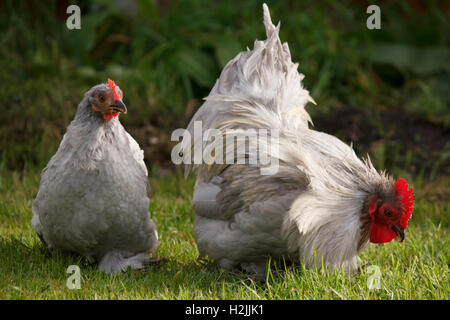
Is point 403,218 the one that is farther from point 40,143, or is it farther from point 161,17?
point 161,17

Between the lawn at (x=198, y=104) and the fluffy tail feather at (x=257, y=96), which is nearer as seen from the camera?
the lawn at (x=198, y=104)

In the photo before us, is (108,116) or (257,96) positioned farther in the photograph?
(257,96)

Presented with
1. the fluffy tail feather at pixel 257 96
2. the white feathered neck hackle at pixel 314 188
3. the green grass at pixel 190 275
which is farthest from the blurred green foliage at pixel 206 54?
the white feathered neck hackle at pixel 314 188

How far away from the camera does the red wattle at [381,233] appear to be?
4.17 meters

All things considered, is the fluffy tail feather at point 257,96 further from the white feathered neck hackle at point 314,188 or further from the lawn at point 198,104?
the lawn at point 198,104

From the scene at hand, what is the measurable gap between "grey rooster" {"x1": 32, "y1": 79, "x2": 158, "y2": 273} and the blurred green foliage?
359 cm

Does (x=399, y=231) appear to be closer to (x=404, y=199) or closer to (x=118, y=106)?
(x=404, y=199)

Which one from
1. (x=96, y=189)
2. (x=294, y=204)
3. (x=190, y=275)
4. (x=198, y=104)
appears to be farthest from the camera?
(x=198, y=104)

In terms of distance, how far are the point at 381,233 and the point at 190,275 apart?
1337 mm

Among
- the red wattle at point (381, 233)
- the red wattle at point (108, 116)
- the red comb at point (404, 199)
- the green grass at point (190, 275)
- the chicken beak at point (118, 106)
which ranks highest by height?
the chicken beak at point (118, 106)

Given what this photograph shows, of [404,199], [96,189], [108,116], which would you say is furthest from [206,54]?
[404,199]

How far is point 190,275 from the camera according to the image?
4.39 meters

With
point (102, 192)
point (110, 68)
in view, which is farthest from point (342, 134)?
point (102, 192)
